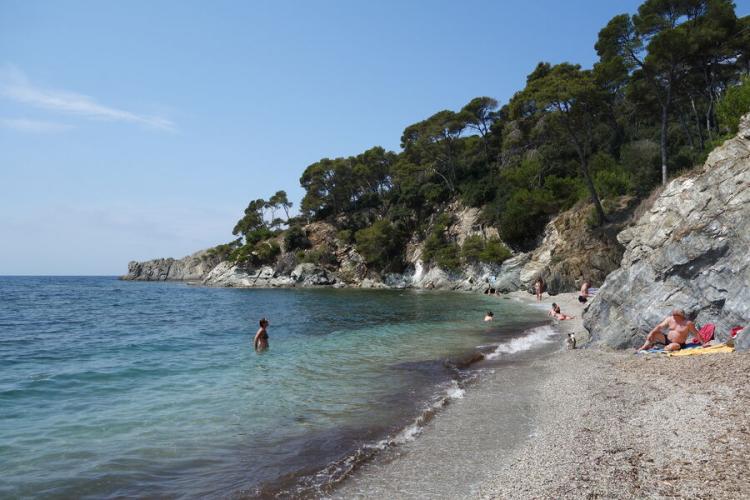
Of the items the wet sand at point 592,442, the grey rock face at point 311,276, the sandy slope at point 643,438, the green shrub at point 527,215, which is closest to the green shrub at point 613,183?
the green shrub at point 527,215

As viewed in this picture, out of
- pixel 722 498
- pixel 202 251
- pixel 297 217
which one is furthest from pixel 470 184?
pixel 202 251

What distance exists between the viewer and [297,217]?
87438 millimetres

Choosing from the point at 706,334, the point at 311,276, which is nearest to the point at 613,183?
the point at 706,334

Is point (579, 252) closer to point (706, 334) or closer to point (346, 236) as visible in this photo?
point (706, 334)

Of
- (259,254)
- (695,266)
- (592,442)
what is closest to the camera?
(592,442)

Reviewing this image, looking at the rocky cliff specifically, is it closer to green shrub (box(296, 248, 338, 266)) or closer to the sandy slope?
green shrub (box(296, 248, 338, 266))

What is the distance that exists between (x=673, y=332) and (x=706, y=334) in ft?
2.21

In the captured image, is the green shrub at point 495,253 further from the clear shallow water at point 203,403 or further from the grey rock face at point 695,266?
the grey rock face at point 695,266

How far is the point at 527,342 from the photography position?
16922 mm

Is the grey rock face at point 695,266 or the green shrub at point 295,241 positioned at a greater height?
the green shrub at point 295,241

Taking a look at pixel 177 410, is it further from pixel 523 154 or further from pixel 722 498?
pixel 523 154

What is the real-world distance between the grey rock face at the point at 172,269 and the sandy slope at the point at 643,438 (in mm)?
111390

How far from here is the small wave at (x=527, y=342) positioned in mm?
15202

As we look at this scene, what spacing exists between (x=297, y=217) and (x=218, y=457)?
82034 mm
